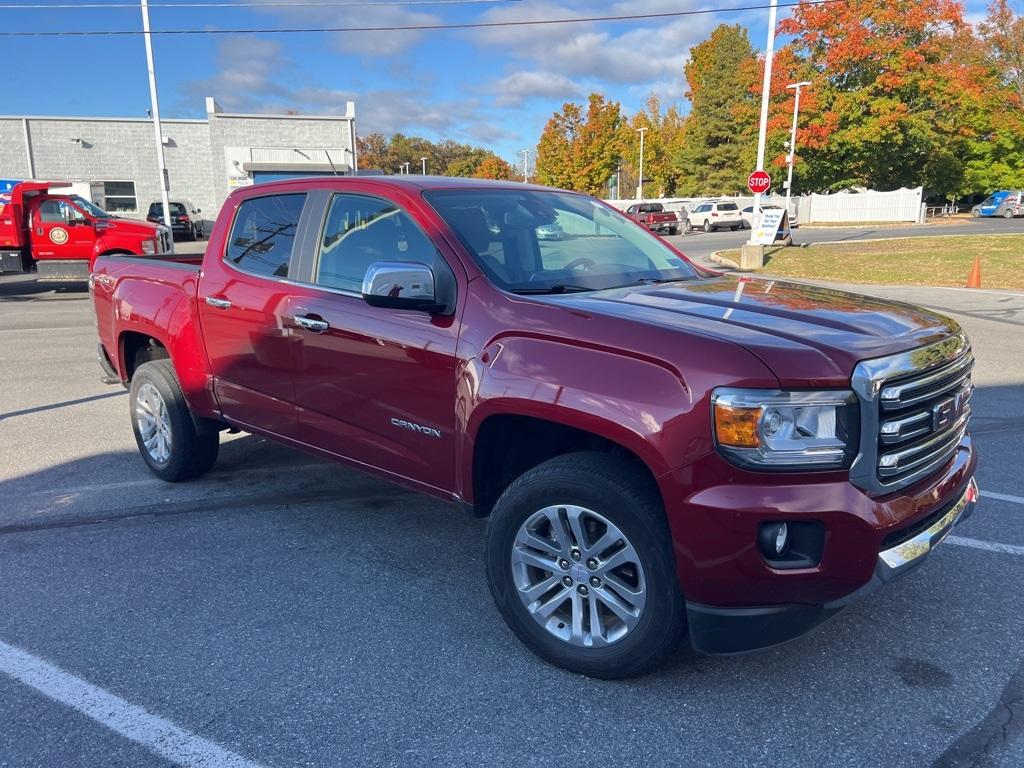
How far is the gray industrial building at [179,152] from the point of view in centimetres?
3681

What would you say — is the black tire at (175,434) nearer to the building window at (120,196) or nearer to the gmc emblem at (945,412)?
the gmc emblem at (945,412)

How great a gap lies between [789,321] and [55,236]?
18.3 m

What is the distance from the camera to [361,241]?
12.8 feet

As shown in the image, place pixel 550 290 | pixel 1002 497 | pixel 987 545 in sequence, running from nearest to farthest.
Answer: pixel 550 290 < pixel 987 545 < pixel 1002 497

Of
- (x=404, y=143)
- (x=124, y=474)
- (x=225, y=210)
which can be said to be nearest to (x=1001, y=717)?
(x=225, y=210)

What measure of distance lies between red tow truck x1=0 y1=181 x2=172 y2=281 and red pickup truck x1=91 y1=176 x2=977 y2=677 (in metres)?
14.8

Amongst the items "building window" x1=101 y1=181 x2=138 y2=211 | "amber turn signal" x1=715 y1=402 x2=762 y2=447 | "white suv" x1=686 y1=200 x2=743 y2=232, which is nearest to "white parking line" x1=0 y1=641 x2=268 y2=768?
"amber turn signal" x1=715 y1=402 x2=762 y2=447

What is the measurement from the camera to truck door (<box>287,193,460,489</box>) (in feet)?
11.1

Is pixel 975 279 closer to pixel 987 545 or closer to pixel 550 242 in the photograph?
pixel 987 545

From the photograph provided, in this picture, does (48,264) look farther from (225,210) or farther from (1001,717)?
(1001,717)

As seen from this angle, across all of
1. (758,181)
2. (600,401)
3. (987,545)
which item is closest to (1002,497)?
(987,545)

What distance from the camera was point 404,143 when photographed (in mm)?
94188

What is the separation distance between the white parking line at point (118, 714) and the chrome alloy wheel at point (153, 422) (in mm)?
2038

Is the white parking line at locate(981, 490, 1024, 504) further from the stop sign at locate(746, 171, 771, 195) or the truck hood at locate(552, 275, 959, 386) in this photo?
the stop sign at locate(746, 171, 771, 195)
